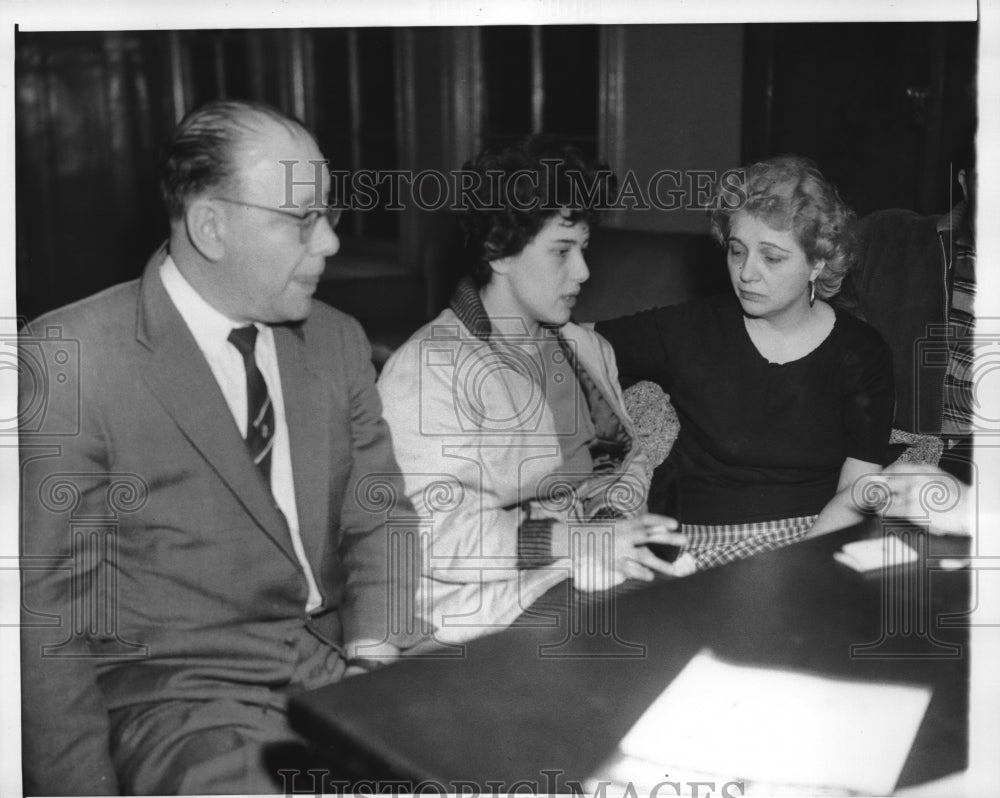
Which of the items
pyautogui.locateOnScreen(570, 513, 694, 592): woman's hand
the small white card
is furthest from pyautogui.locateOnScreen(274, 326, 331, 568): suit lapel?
the small white card

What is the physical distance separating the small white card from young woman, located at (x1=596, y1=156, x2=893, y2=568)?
68mm

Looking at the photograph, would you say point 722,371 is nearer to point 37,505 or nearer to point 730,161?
point 730,161

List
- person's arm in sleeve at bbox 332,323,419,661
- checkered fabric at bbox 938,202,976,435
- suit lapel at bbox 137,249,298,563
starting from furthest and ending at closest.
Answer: checkered fabric at bbox 938,202,976,435 < person's arm in sleeve at bbox 332,323,419,661 < suit lapel at bbox 137,249,298,563

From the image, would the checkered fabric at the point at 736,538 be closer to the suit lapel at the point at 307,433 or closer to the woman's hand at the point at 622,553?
the woman's hand at the point at 622,553

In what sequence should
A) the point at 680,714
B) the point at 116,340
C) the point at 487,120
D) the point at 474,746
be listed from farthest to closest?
the point at 487,120 → the point at 116,340 → the point at 680,714 → the point at 474,746

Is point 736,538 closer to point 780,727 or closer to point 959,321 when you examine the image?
point 780,727

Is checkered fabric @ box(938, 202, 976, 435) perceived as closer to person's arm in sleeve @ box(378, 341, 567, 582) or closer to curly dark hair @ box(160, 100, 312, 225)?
person's arm in sleeve @ box(378, 341, 567, 582)

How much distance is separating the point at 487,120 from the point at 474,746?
1.20 m

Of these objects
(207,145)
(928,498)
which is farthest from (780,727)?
(207,145)

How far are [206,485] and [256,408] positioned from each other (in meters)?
0.16

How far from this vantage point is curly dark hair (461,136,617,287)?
79.3 inches

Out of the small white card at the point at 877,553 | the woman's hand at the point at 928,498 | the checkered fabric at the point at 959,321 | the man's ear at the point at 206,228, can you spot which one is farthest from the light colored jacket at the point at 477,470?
the checkered fabric at the point at 959,321

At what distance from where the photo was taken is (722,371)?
6.84 feet

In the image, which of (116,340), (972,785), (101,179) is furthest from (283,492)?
(972,785)
